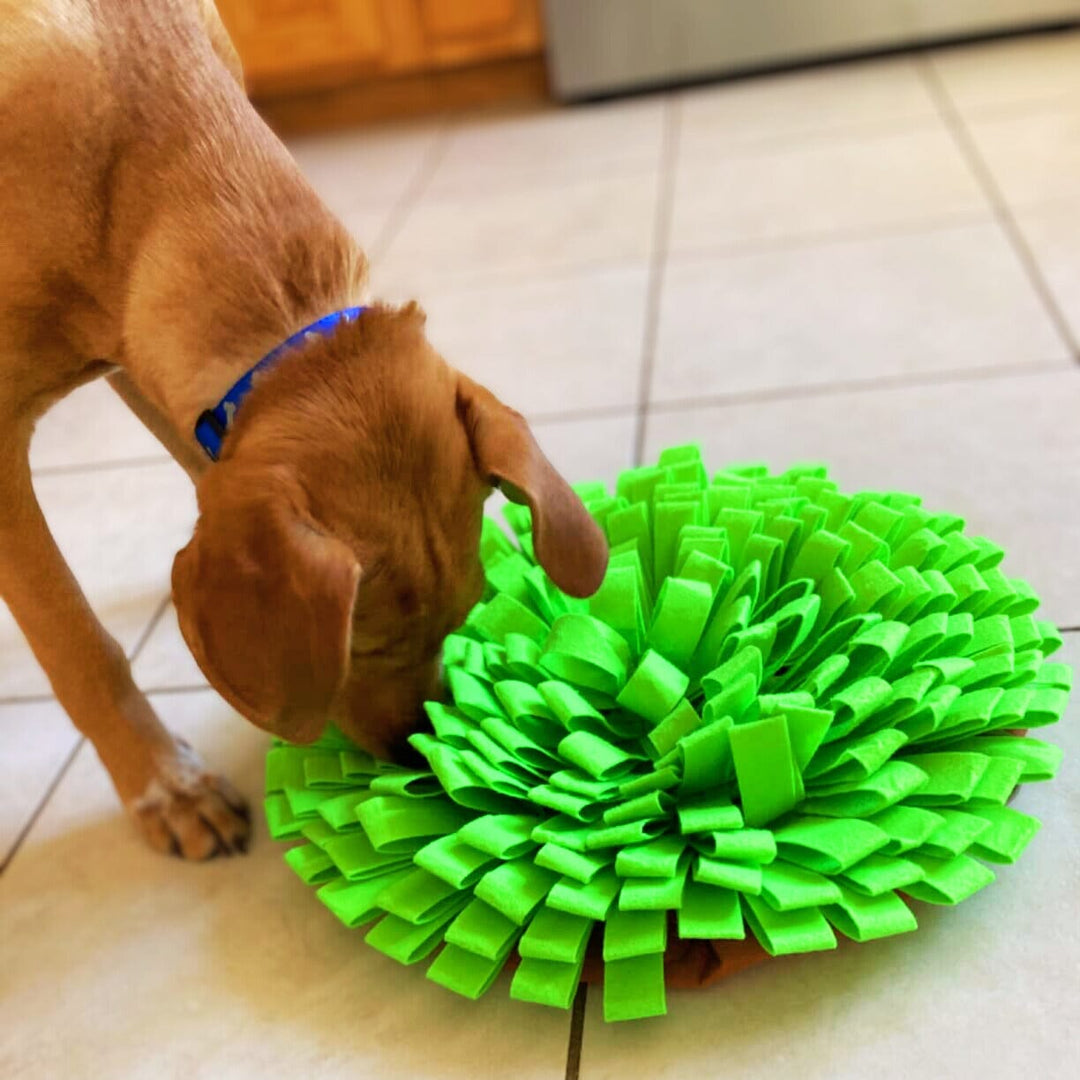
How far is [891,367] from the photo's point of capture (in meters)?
2.03

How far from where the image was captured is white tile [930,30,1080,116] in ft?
10.8

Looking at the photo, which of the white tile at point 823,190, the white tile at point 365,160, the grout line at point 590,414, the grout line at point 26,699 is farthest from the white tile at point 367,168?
the grout line at point 26,699

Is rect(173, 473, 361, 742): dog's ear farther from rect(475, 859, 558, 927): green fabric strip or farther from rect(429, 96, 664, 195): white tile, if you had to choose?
rect(429, 96, 664, 195): white tile

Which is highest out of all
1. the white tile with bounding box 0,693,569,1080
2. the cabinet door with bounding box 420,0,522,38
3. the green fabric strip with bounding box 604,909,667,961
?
the cabinet door with bounding box 420,0,522,38

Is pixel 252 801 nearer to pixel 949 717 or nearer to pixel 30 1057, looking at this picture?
pixel 30 1057

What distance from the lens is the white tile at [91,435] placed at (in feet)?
7.52

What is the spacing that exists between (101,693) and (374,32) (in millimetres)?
3516

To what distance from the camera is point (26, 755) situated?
5.08ft

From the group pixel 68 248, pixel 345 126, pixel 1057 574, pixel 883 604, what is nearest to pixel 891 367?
pixel 1057 574

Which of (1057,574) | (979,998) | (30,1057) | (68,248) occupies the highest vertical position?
(68,248)

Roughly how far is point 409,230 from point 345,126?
5.31 ft

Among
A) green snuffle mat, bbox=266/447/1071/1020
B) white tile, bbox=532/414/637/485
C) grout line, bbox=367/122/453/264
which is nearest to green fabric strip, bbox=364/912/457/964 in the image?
green snuffle mat, bbox=266/447/1071/1020

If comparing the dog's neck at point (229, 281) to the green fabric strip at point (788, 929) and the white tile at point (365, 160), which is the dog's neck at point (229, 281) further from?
the white tile at point (365, 160)

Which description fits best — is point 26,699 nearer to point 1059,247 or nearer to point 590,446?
point 590,446
